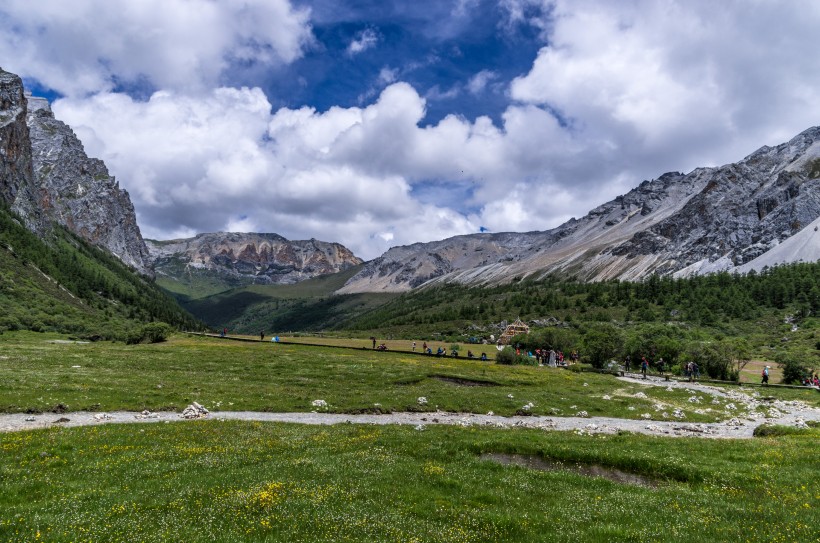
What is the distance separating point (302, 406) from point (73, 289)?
20144 cm

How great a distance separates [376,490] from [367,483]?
77cm

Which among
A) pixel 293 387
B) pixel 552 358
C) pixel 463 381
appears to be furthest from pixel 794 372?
pixel 293 387

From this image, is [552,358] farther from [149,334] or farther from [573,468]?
[149,334]

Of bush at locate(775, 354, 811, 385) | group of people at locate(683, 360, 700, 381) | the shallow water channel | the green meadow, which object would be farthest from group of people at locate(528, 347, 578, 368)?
the shallow water channel

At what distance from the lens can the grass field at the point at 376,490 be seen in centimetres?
1377

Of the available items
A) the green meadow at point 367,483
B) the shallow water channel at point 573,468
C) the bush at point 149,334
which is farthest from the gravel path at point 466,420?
the bush at point 149,334

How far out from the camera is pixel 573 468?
925 inches

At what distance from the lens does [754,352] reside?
4444 inches

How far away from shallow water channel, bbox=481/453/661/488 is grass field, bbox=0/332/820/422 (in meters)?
18.7

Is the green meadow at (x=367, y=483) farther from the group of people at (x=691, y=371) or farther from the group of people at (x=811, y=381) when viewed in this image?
the group of people at (x=811, y=381)

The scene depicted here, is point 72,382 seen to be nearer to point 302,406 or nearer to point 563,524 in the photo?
point 302,406

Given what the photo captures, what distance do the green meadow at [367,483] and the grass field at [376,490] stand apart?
0.24 feet

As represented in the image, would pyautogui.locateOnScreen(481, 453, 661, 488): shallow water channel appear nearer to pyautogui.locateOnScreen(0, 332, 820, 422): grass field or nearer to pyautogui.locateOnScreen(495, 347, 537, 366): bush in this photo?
pyautogui.locateOnScreen(0, 332, 820, 422): grass field

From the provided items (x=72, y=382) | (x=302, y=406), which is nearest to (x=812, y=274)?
(x=302, y=406)
